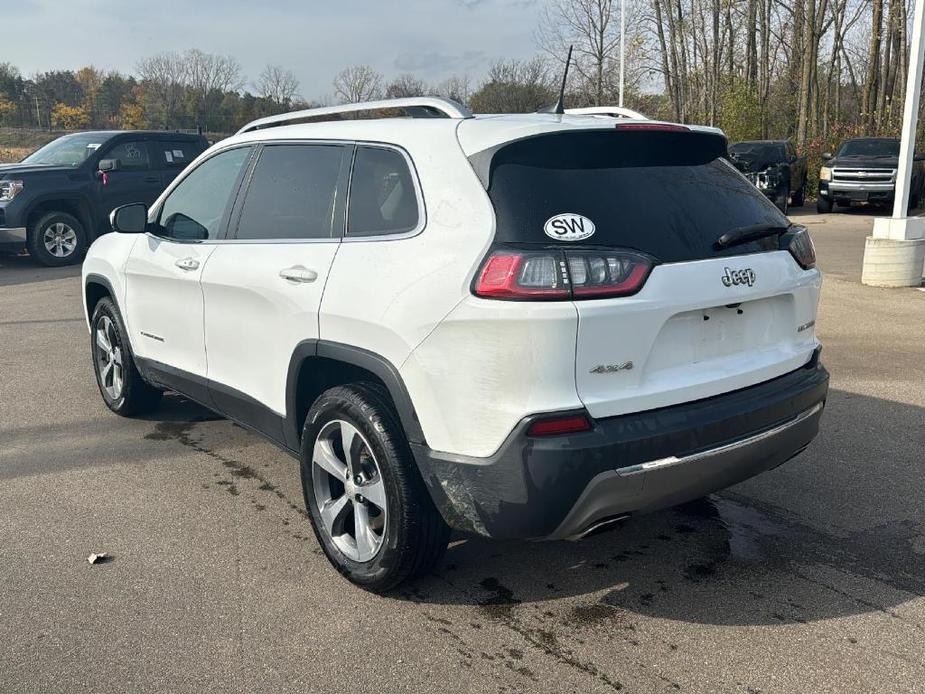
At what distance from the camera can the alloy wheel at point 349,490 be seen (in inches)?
129

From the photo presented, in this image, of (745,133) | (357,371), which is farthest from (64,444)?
(745,133)

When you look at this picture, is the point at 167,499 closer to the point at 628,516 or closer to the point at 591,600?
the point at 591,600

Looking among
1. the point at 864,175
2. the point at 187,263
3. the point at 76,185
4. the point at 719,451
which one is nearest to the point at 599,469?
the point at 719,451

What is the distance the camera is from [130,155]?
1352 centimetres

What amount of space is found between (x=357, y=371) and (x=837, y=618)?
198 cm

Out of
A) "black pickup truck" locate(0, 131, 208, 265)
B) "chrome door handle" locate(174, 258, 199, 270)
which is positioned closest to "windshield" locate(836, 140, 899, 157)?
"black pickup truck" locate(0, 131, 208, 265)

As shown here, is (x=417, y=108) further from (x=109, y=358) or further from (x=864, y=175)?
(x=864, y=175)

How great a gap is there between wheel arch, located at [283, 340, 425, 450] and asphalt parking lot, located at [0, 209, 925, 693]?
62 centimetres

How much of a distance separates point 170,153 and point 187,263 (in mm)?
10468

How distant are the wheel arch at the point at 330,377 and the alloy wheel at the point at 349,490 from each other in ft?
0.72

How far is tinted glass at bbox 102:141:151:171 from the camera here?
13392 millimetres

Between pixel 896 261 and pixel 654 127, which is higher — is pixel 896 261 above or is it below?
below

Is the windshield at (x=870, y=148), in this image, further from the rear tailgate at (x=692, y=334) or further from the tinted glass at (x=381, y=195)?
the tinted glass at (x=381, y=195)

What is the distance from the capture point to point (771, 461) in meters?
3.21
